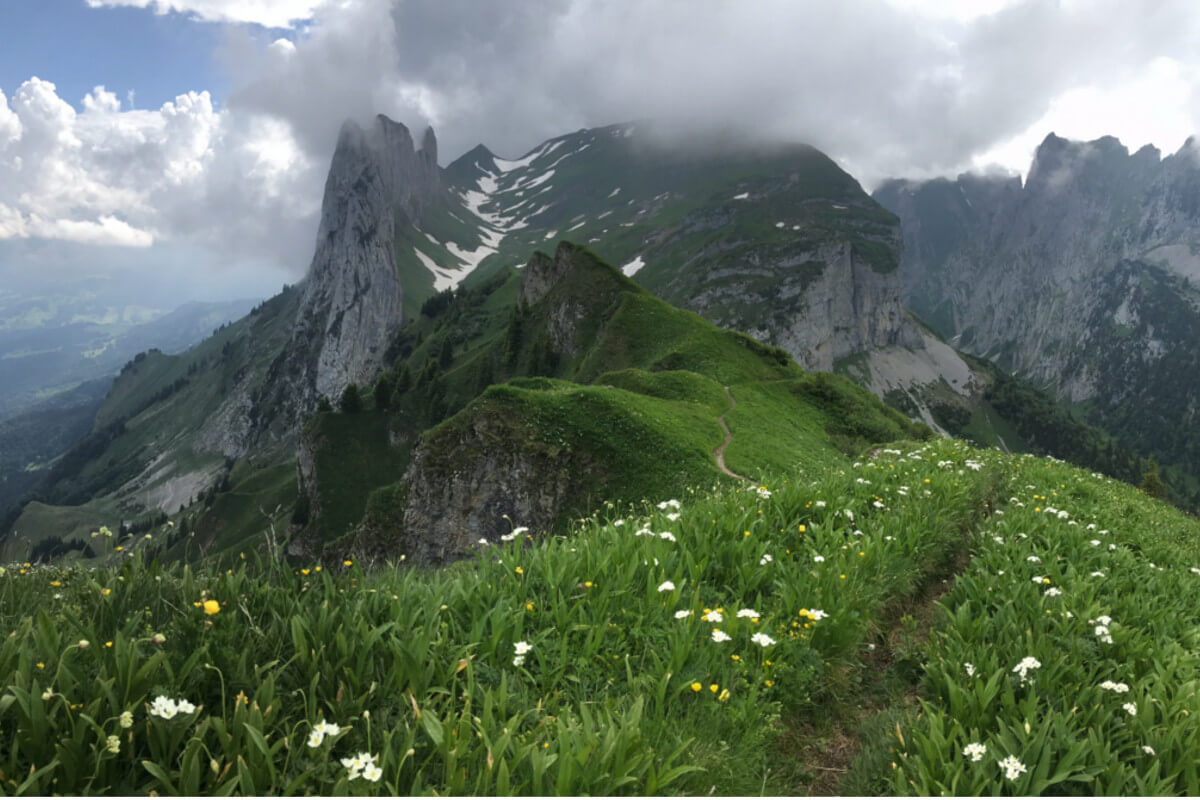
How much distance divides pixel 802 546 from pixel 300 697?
235 inches

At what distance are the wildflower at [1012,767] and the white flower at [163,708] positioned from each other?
5.25m

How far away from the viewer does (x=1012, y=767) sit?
4.05 meters

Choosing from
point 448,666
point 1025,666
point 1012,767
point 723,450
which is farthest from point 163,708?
point 723,450

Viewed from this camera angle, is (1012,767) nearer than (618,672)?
Yes

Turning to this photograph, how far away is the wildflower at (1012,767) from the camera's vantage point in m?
3.96

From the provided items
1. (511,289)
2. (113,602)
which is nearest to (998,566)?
(113,602)

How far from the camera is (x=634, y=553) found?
6.52 m

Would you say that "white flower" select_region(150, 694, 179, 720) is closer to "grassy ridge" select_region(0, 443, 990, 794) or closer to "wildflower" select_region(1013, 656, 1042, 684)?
"grassy ridge" select_region(0, 443, 990, 794)

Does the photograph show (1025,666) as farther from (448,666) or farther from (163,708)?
(163,708)

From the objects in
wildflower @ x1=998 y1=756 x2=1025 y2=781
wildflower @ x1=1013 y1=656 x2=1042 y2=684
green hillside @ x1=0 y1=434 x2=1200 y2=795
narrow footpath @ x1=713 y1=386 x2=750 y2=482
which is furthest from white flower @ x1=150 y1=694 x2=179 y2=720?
narrow footpath @ x1=713 y1=386 x2=750 y2=482

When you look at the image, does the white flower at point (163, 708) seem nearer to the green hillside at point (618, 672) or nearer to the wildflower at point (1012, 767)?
the green hillside at point (618, 672)

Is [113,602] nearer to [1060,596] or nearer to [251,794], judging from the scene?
[251,794]

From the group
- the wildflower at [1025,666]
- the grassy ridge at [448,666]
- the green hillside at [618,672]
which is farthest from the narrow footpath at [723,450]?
the wildflower at [1025,666]

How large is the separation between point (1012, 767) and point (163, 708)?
540cm
